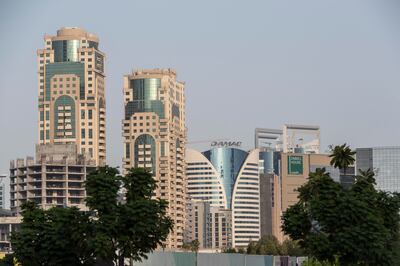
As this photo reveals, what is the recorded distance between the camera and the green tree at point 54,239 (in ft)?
302

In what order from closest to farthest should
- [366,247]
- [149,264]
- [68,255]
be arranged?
[366,247] < [68,255] < [149,264]

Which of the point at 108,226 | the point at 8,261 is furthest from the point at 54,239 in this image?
the point at 8,261

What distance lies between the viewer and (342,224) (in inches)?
3578

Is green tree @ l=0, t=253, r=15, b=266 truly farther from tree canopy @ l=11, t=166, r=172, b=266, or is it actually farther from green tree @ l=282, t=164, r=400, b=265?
green tree @ l=282, t=164, r=400, b=265

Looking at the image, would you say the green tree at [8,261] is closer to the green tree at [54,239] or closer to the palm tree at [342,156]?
the green tree at [54,239]

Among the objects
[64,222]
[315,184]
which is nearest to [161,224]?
[64,222]

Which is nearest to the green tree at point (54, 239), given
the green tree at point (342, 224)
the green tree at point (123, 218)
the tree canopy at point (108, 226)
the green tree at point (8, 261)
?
the tree canopy at point (108, 226)

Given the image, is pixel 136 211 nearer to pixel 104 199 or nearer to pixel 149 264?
pixel 104 199

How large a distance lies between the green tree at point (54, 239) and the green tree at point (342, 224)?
19185mm

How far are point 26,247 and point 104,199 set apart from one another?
466 inches

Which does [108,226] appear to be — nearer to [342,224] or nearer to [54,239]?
[54,239]

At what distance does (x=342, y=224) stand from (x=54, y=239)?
81.7ft

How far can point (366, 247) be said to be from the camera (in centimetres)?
→ 8931

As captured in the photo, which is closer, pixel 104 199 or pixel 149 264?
pixel 104 199
